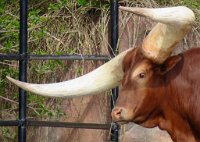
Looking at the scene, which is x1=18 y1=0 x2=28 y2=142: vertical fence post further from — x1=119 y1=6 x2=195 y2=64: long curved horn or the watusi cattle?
x1=119 y1=6 x2=195 y2=64: long curved horn

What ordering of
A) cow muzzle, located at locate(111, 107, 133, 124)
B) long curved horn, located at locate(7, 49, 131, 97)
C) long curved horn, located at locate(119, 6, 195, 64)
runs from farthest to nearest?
long curved horn, located at locate(7, 49, 131, 97) < cow muzzle, located at locate(111, 107, 133, 124) < long curved horn, located at locate(119, 6, 195, 64)

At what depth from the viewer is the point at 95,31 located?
17.8 feet

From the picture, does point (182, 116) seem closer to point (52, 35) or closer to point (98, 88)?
point (98, 88)

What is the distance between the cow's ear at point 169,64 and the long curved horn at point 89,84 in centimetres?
30

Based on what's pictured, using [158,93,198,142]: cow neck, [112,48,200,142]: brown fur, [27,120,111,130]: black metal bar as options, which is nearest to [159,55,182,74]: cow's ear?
[112,48,200,142]: brown fur

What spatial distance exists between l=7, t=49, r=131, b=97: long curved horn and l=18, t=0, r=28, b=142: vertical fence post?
1127mm

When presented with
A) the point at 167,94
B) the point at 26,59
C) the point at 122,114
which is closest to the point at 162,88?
the point at 167,94

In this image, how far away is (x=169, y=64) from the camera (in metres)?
3.79

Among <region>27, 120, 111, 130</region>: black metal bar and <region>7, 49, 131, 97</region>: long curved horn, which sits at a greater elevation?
<region>7, 49, 131, 97</region>: long curved horn

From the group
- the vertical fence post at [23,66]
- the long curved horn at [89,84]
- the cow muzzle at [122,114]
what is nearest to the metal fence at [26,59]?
the vertical fence post at [23,66]

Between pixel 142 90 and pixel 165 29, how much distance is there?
1.21 ft

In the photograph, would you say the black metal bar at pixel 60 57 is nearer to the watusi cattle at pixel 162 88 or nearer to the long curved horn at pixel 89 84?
the long curved horn at pixel 89 84

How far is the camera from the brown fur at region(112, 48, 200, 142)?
148 inches

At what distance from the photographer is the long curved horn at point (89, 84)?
13.2 feet
